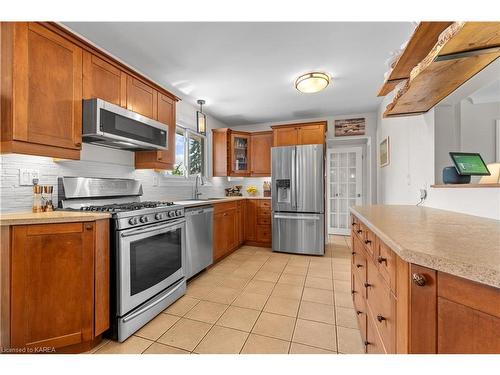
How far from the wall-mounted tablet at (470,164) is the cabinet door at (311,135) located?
231cm

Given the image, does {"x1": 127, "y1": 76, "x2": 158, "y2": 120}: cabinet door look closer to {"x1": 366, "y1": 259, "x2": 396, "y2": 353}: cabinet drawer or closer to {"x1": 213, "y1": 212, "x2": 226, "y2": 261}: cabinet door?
{"x1": 213, "y1": 212, "x2": 226, "y2": 261}: cabinet door

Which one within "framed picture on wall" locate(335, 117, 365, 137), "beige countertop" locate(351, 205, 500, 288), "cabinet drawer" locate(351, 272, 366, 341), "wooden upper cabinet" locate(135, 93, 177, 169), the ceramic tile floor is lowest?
the ceramic tile floor

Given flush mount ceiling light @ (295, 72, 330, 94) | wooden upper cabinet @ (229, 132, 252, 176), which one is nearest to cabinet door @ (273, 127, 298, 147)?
wooden upper cabinet @ (229, 132, 252, 176)

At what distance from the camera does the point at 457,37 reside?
956mm

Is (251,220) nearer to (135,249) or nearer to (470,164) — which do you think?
(135,249)


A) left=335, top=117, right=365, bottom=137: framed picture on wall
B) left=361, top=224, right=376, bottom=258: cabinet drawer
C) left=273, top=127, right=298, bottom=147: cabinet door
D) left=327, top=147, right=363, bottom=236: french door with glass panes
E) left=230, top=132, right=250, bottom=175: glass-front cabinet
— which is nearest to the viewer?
left=361, top=224, right=376, bottom=258: cabinet drawer

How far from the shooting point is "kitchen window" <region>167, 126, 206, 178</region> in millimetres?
3500

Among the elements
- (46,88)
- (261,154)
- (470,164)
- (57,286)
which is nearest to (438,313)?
(470,164)

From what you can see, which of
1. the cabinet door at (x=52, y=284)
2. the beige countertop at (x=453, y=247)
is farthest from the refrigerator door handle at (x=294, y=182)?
the cabinet door at (x=52, y=284)

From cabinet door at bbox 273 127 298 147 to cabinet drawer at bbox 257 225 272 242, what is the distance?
1.51 m

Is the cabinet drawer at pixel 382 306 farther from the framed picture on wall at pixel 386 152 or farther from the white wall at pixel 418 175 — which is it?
the framed picture on wall at pixel 386 152
